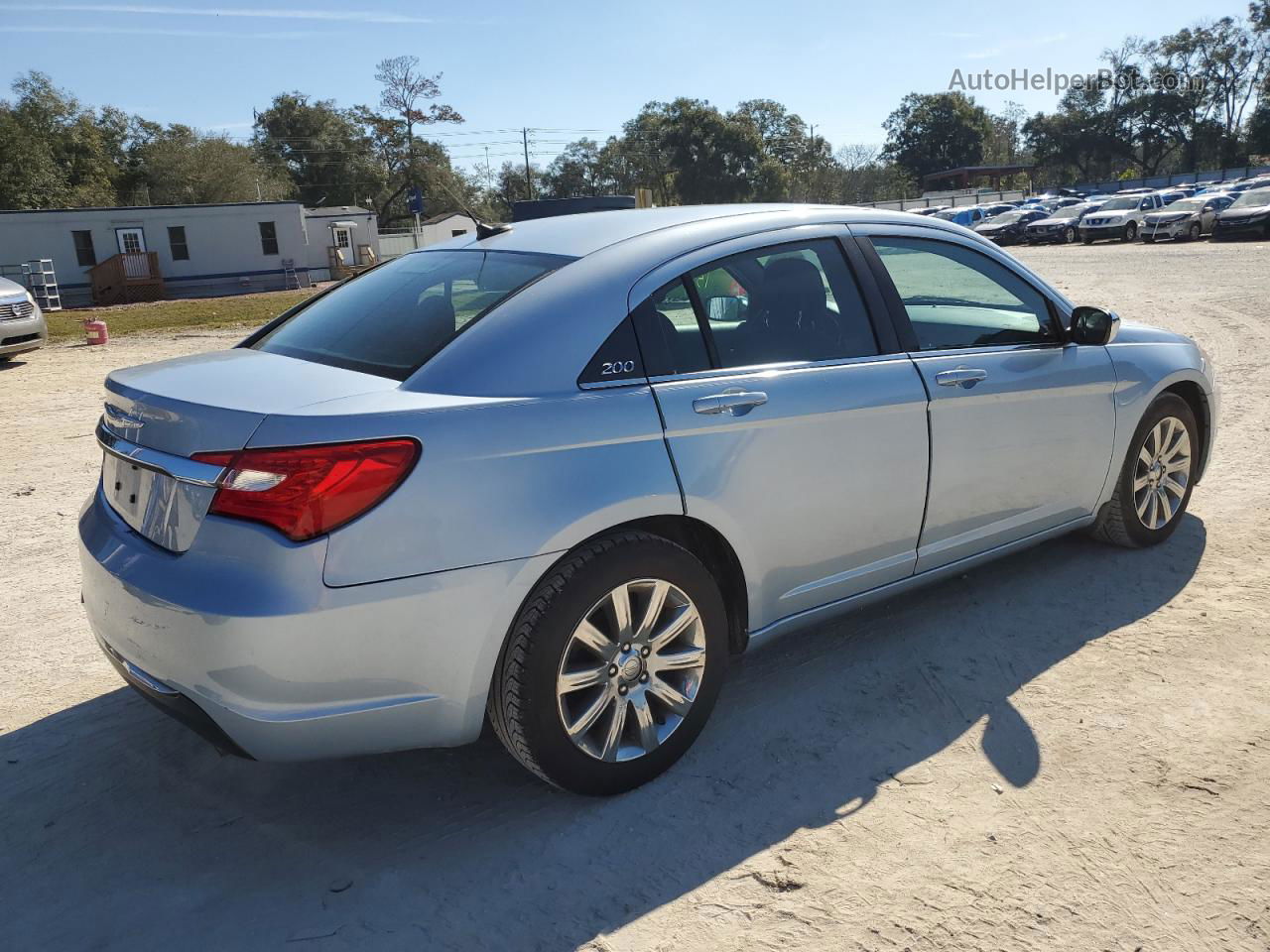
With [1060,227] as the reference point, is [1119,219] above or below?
above

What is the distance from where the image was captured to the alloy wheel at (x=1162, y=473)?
4609mm

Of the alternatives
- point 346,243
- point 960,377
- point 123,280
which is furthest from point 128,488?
point 346,243

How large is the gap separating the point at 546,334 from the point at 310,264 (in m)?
41.4

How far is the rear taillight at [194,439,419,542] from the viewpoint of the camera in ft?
7.84

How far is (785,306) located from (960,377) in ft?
2.47

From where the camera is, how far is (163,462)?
264 centimetres

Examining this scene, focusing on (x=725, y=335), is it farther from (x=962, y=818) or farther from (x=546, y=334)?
(x=962, y=818)

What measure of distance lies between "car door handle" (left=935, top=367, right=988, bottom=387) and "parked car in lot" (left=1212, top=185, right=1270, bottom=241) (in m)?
31.3

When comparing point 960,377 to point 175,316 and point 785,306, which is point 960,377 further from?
point 175,316

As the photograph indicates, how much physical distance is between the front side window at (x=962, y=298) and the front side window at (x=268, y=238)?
130 ft

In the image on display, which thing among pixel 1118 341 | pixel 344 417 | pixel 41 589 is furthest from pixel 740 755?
pixel 41 589

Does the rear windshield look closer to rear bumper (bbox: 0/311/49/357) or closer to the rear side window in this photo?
the rear side window

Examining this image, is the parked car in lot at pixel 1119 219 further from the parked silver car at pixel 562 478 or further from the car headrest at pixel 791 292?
the car headrest at pixel 791 292

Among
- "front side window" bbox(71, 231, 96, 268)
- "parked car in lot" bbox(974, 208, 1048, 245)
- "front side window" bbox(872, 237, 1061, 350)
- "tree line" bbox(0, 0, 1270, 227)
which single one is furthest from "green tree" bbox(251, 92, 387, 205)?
"front side window" bbox(872, 237, 1061, 350)
